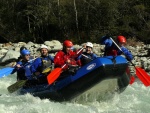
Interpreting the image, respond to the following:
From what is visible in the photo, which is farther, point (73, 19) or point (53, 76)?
point (73, 19)

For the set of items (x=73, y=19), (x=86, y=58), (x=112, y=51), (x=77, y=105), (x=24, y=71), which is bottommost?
(x=73, y=19)

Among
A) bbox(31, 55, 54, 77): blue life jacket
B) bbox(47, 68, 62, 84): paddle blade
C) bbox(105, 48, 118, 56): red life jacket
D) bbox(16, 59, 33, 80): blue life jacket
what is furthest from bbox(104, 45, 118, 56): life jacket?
bbox(16, 59, 33, 80): blue life jacket

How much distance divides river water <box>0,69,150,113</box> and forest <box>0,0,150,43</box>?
1611 cm

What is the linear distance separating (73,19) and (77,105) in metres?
19.8

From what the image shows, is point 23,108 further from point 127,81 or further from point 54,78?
point 127,81

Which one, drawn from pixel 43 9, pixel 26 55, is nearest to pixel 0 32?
pixel 43 9

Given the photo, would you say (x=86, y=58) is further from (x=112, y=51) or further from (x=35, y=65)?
(x=35, y=65)

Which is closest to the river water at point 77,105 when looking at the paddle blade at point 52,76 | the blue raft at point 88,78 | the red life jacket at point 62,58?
the blue raft at point 88,78

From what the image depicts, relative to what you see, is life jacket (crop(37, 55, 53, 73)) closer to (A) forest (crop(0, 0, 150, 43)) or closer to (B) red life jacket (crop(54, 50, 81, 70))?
(B) red life jacket (crop(54, 50, 81, 70))

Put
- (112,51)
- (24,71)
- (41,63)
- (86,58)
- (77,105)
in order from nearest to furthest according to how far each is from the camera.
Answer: (77,105)
(86,58)
(112,51)
(41,63)
(24,71)

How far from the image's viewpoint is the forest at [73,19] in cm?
2597

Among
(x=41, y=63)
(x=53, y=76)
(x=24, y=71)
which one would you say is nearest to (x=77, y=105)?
(x=53, y=76)

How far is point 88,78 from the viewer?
8.01 meters

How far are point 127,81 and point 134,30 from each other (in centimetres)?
1772
